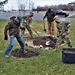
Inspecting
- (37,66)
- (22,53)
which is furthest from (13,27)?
(37,66)

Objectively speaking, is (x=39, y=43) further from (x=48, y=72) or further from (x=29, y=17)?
(x=48, y=72)

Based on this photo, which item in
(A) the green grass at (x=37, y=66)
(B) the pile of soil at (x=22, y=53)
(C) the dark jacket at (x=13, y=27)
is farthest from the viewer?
(B) the pile of soil at (x=22, y=53)

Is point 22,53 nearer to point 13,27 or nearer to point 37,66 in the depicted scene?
point 13,27

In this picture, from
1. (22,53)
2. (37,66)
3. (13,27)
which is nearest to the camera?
(37,66)

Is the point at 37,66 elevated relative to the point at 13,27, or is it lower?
lower

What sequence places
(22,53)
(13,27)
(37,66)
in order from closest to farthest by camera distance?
(37,66)
(13,27)
(22,53)

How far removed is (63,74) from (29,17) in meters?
6.43

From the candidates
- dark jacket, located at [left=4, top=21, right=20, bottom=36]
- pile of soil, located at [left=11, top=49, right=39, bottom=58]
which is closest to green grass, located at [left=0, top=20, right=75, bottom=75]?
pile of soil, located at [left=11, top=49, right=39, bottom=58]

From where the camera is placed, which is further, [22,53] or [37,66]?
[22,53]

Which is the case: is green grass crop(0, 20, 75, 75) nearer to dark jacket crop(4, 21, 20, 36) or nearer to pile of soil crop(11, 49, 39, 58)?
pile of soil crop(11, 49, 39, 58)

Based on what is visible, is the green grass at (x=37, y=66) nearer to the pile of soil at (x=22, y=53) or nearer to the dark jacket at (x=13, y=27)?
the pile of soil at (x=22, y=53)

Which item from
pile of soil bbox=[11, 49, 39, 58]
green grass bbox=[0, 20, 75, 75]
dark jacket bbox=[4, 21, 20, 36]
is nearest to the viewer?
green grass bbox=[0, 20, 75, 75]

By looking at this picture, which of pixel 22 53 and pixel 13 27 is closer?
pixel 13 27

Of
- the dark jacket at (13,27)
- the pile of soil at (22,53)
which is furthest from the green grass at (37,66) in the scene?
the dark jacket at (13,27)
